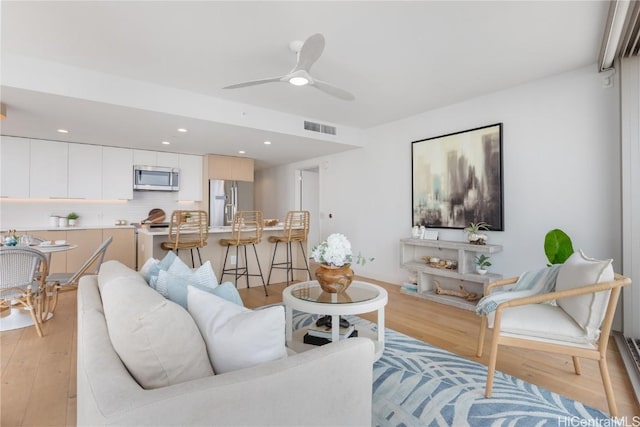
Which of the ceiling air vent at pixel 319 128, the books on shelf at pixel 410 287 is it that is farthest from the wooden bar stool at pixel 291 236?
the books on shelf at pixel 410 287

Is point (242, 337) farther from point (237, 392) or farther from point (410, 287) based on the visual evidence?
point (410, 287)

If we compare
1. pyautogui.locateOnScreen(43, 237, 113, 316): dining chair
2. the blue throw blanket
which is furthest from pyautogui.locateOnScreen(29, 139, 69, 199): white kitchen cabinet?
the blue throw blanket

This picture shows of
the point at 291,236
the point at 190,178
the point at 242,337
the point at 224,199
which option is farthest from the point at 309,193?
the point at 242,337

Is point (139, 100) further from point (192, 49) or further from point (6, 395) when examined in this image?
point (6, 395)

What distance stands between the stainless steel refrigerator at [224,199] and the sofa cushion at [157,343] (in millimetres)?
5099

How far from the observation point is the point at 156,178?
224 inches

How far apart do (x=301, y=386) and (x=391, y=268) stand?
13.5ft

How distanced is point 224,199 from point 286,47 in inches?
155

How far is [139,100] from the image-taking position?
3.26m

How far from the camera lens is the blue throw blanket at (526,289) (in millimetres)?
2052

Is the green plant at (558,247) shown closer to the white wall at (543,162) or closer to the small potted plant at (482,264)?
the white wall at (543,162)

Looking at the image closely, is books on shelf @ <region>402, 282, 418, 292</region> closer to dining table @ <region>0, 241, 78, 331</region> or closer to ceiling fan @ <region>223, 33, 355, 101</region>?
ceiling fan @ <region>223, 33, 355, 101</region>

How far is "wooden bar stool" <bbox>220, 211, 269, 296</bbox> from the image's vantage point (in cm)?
416

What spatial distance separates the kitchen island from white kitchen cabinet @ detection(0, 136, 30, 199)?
186cm
